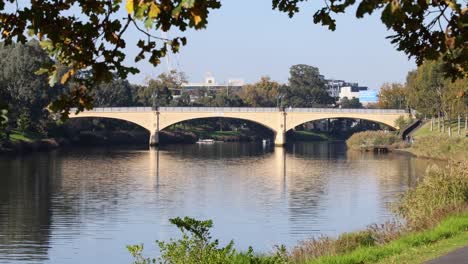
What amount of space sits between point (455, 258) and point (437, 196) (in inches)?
446

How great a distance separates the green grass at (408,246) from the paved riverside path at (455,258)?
612 millimetres

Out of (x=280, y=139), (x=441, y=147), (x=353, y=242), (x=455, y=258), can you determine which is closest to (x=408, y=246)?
(x=455, y=258)

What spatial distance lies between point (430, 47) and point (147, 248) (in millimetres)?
22473

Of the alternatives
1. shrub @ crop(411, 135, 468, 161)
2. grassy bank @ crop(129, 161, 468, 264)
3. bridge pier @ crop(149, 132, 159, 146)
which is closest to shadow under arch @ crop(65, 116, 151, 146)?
bridge pier @ crop(149, 132, 159, 146)

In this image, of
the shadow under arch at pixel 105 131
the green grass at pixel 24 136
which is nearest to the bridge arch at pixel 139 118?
the shadow under arch at pixel 105 131

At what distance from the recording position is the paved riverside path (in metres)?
14.3

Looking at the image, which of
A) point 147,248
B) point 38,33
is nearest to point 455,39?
point 38,33

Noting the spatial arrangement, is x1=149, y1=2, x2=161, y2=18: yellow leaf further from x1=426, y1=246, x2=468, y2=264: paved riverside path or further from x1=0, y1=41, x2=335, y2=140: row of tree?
x1=426, y1=246, x2=468, y2=264: paved riverside path

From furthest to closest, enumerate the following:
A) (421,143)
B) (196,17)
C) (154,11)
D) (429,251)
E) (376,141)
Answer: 1. (376,141)
2. (421,143)
3. (429,251)
4. (196,17)
5. (154,11)

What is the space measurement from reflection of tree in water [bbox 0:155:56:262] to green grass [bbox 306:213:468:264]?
1441cm

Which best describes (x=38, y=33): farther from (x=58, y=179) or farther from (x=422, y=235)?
(x=58, y=179)

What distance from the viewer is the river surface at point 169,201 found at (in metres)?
32.2

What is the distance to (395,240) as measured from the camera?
1956 centimetres

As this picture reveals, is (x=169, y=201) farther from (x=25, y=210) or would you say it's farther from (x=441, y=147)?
(x=441, y=147)
